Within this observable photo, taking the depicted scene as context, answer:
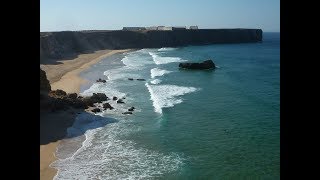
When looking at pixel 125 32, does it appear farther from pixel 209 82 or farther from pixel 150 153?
pixel 150 153

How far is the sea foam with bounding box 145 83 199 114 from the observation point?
32406 mm

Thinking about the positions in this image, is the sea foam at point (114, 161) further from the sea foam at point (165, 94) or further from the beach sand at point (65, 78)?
the beach sand at point (65, 78)

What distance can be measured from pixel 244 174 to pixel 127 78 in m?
32.8

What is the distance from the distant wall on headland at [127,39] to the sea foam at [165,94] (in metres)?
32.5

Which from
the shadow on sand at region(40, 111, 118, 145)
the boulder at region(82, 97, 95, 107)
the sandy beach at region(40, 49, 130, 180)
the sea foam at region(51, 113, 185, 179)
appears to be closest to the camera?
the sea foam at region(51, 113, 185, 179)

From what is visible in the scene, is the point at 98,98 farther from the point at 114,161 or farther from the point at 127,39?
the point at 127,39

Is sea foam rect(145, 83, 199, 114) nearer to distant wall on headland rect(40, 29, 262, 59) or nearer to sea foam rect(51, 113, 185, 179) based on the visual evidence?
sea foam rect(51, 113, 185, 179)

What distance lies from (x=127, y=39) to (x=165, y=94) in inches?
3040

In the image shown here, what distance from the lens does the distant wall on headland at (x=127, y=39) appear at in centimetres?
7927

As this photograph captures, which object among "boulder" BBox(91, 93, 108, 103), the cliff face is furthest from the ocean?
the cliff face

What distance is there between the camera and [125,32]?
112688 millimetres

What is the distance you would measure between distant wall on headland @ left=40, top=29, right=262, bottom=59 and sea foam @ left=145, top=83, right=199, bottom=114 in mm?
32526
